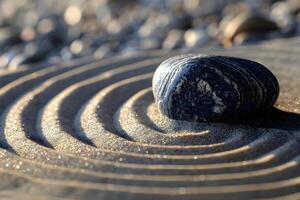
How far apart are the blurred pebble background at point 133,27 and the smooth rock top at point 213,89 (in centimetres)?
286

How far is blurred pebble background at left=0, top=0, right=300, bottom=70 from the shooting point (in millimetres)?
6992

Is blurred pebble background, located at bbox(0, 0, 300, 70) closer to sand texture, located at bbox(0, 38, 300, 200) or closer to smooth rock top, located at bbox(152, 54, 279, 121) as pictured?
sand texture, located at bbox(0, 38, 300, 200)

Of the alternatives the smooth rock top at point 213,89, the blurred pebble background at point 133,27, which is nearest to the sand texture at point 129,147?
the smooth rock top at point 213,89

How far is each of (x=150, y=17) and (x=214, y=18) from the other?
907 mm

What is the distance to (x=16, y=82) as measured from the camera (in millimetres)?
4758

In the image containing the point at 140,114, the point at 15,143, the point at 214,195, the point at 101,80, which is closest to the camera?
the point at 214,195

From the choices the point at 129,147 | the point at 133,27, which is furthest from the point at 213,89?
the point at 133,27

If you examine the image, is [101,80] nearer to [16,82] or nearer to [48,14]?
[16,82]

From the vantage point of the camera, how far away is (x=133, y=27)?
8164 mm

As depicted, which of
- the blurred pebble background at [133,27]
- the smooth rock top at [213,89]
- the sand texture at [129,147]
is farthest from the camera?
the blurred pebble background at [133,27]

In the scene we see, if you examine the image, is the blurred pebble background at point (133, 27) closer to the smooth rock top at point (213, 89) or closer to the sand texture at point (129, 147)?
the sand texture at point (129, 147)

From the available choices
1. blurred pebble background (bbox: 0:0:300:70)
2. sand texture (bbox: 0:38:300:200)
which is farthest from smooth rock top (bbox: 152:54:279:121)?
blurred pebble background (bbox: 0:0:300:70)

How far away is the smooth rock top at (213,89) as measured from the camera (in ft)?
11.7

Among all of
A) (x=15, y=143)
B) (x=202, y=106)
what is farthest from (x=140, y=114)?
(x=15, y=143)
